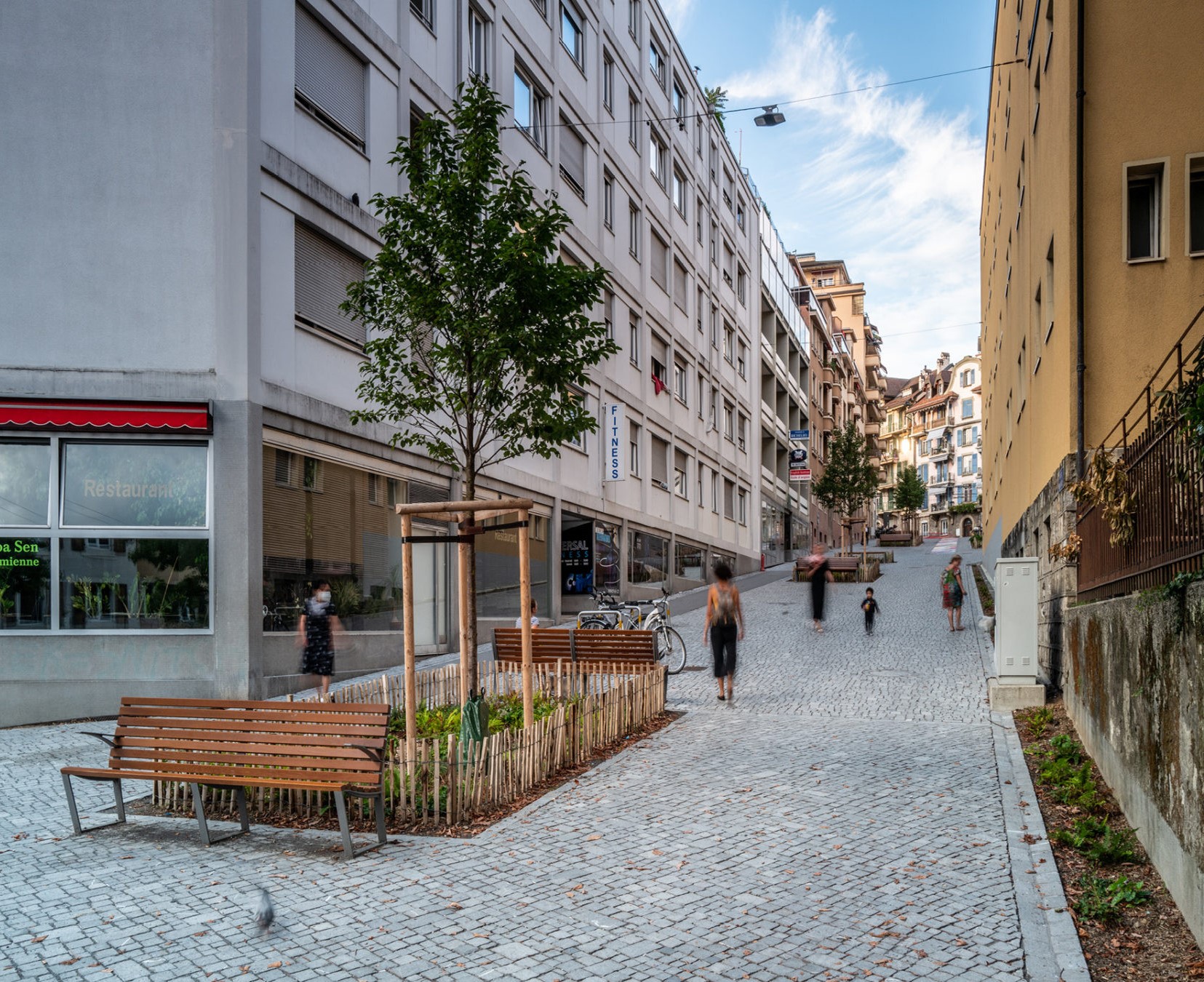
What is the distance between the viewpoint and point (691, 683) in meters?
15.1

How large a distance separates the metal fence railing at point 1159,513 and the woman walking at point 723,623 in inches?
167

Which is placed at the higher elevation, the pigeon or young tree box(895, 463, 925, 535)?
young tree box(895, 463, 925, 535)

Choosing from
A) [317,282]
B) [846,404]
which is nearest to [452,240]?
[317,282]

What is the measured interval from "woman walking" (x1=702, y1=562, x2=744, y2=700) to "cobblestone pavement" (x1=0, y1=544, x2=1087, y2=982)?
3.00 meters

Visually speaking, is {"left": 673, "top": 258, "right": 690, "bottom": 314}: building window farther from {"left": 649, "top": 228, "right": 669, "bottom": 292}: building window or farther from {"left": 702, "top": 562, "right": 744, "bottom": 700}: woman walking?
{"left": 702, "top": 562, "right": 744, "bottom": 700}: woman walking

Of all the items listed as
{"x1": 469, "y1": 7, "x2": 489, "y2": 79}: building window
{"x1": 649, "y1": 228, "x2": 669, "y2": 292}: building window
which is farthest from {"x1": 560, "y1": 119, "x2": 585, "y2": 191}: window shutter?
{"x1": 649, "y1": 228, "x2": 669, "y2": 292}: building window

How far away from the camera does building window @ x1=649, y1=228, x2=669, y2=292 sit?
34.2m

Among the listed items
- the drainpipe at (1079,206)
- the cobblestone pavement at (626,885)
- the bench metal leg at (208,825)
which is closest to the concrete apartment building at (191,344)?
the cobblestone pavement at (626,885)

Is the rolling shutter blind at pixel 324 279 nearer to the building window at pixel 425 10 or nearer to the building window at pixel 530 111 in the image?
the building window at pixel 425 10

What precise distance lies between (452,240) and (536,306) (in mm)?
1016

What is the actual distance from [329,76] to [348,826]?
12980 mm

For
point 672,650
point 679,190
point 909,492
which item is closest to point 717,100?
point 679,190

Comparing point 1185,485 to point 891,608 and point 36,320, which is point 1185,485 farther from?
point 891,608

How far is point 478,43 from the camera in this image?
2169 cm
